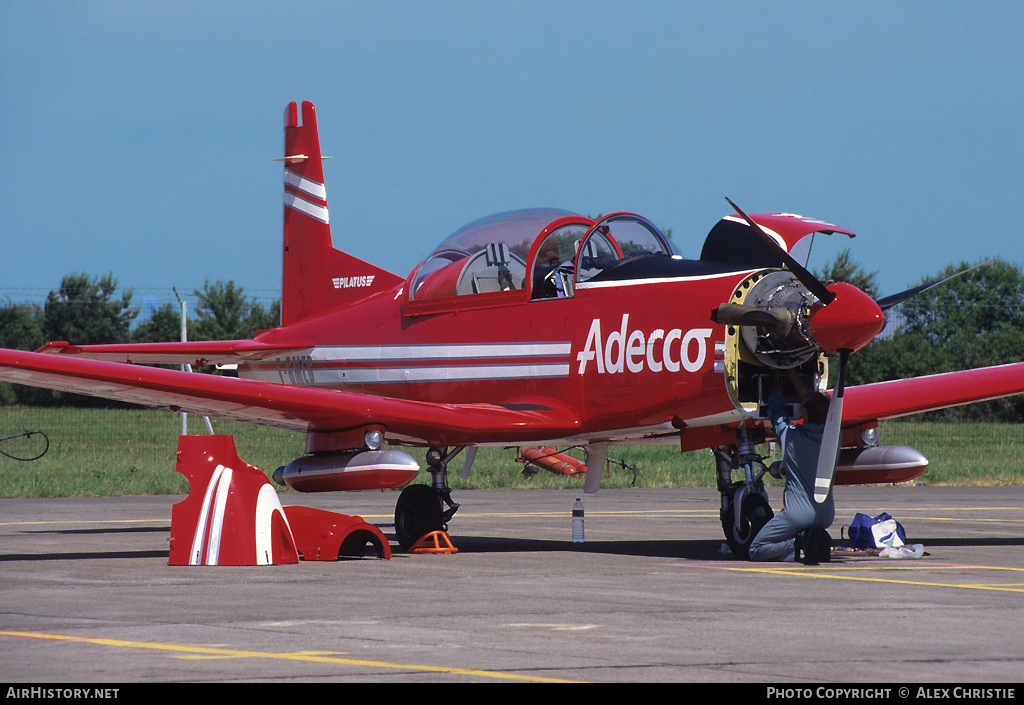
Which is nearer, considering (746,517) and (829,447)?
(829,447)

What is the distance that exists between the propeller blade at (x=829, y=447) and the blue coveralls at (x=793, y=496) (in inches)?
3.0

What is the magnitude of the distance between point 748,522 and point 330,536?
3673 millimetres

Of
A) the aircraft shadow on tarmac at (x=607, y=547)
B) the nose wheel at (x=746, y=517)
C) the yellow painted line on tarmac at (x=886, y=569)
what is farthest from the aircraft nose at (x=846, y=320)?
the aircraft shadow on tarmac at (x=607, y=547)

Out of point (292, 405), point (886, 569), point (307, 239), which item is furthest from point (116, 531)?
point (886, 569)

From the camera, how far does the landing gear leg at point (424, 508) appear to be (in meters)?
12.5

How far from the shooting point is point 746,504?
11016 mm

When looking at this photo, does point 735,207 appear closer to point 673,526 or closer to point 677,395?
point 677,395

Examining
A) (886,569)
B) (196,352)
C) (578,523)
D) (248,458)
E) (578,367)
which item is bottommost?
(886,569)

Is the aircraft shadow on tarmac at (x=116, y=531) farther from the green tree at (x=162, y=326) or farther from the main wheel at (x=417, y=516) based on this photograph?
the green tree at (x=162, y=326)

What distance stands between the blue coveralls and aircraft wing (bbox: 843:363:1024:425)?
2.06 m

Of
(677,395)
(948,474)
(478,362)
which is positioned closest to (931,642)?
(677,395)

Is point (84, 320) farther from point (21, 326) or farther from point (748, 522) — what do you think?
point (748, 522)

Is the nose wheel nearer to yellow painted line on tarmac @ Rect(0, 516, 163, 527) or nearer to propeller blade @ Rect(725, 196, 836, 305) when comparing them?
propeller blade @ Rect(725, 196, 836, 305)

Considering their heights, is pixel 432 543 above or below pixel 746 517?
below
